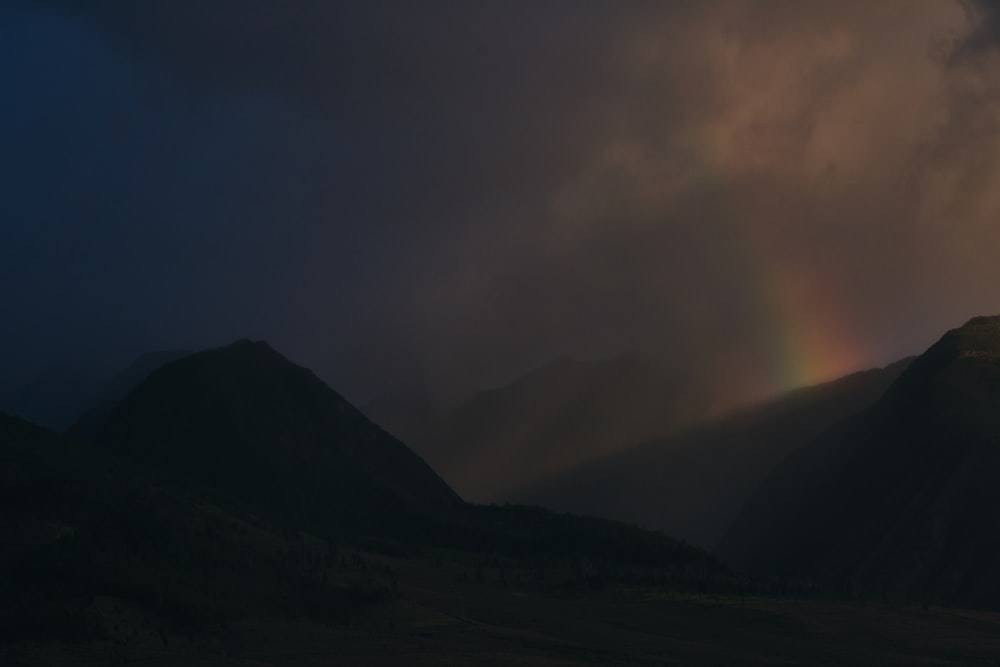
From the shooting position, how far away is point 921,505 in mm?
157625

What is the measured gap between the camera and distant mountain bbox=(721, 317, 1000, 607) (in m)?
142

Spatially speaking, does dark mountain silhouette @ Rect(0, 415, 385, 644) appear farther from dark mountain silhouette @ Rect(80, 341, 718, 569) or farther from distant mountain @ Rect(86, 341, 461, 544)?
distant mountain @ Rect(86, 341, 461, 544)

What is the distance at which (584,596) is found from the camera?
11900 centimetres

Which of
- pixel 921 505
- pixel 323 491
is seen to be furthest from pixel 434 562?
pixel 921 505

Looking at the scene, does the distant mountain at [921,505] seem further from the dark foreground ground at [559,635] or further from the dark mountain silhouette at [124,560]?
the dark mountain silhouette at [124,560]

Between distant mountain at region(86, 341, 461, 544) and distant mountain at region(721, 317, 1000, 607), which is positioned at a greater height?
distant mountain at region(86, 341, 461, 544)

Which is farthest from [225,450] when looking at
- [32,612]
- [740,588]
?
[32,612]

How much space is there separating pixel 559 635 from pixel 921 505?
8850cm

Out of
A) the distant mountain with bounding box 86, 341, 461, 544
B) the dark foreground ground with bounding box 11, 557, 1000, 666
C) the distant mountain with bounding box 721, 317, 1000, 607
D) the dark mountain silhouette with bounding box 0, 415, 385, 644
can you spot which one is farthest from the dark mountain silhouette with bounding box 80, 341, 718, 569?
the dark foreground ground with bounding box 11, 557, 1000, 666

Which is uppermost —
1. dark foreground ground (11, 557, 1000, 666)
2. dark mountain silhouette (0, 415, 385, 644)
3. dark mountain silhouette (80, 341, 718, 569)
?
dark mountain silhouette (80, 341, 718, 569)

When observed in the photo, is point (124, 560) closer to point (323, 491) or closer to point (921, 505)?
point (323, 491)

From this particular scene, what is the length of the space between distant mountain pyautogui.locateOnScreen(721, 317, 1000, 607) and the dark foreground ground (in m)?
35.9

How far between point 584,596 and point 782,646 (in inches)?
1495

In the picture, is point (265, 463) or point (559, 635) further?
point (265, 463)
